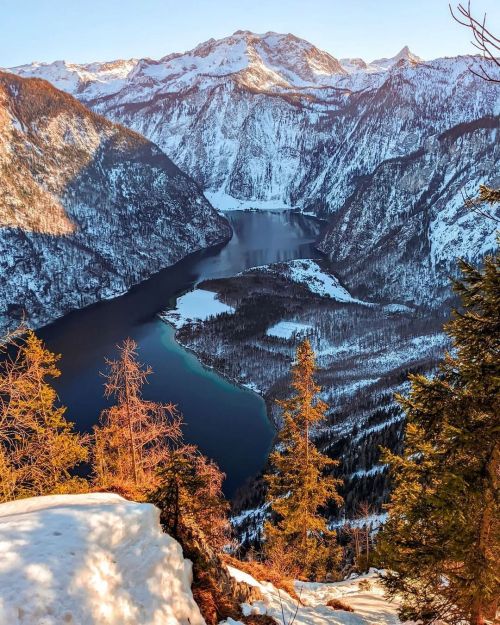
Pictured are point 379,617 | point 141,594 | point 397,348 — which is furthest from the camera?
point 397,348

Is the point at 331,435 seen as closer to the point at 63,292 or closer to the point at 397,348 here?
the point at 397,348

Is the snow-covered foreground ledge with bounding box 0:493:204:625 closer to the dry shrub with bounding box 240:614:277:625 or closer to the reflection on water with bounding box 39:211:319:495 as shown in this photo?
the dry shrub with bounding box 240:614:277:625

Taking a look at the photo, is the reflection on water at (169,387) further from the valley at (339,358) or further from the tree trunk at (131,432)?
the tree trunk at (131,432)

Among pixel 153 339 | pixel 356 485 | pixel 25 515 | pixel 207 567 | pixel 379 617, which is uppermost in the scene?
pixel 25 515

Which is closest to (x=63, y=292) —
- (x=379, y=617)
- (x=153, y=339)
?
(x=153, y=339)

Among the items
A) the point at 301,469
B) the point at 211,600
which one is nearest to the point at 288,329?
the point at 301,469

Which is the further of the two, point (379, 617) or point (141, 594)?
point (379, 617)

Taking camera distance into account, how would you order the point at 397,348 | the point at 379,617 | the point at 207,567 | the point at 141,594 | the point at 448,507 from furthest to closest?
the point at 397,348 < the point at 379,617 < the point at 207,567 < the point at 448,507 < the point at 141,594
